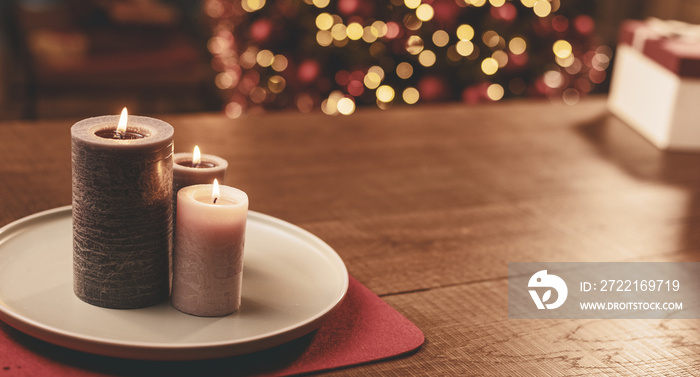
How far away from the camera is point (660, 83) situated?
128cm

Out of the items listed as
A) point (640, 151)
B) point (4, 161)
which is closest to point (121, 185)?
point (4, 161)

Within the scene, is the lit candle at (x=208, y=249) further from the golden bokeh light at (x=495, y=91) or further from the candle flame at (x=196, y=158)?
the golden bokeh light at (x=495, y=91)

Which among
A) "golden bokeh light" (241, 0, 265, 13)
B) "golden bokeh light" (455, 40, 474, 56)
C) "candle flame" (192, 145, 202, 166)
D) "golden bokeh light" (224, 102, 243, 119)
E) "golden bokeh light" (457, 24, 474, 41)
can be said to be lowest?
"golden bokeh light" (224, 102, 243, 119)

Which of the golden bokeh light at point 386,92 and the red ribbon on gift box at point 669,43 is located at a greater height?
the red ribbon on gift box at point 669,43

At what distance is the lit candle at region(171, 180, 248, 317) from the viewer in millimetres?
555

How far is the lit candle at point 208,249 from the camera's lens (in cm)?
55

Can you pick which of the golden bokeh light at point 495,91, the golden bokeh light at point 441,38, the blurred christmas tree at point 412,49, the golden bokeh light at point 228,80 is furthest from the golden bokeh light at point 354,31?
the golden bokeh light at point 228,80

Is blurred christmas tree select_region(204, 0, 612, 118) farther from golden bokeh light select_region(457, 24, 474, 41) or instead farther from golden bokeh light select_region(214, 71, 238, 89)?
golden bokeh light select_region(214, 71, 238, 89)

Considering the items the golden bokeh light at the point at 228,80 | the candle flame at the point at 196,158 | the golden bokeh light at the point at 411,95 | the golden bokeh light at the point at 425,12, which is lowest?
the golden bokeh light at the point at 228,80

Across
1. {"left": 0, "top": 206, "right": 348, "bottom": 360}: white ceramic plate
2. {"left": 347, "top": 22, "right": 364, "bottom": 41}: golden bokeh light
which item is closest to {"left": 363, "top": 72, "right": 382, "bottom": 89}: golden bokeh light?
{"left": 347, "top": 22, "right": 364, "bottom": 41}: golden bokeh light

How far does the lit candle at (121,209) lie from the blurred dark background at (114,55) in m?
1.76

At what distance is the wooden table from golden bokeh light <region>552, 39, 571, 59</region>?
92cm

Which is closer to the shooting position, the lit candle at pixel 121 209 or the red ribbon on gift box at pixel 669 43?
the lit candle at pixel 121 209

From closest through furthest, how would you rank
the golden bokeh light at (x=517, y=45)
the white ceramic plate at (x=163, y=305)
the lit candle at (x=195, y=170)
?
the white ceramic plate at (x=163, y=305), the lit candle at (x=195, y=170), the golden bokeh light at (x=517, y=45)
